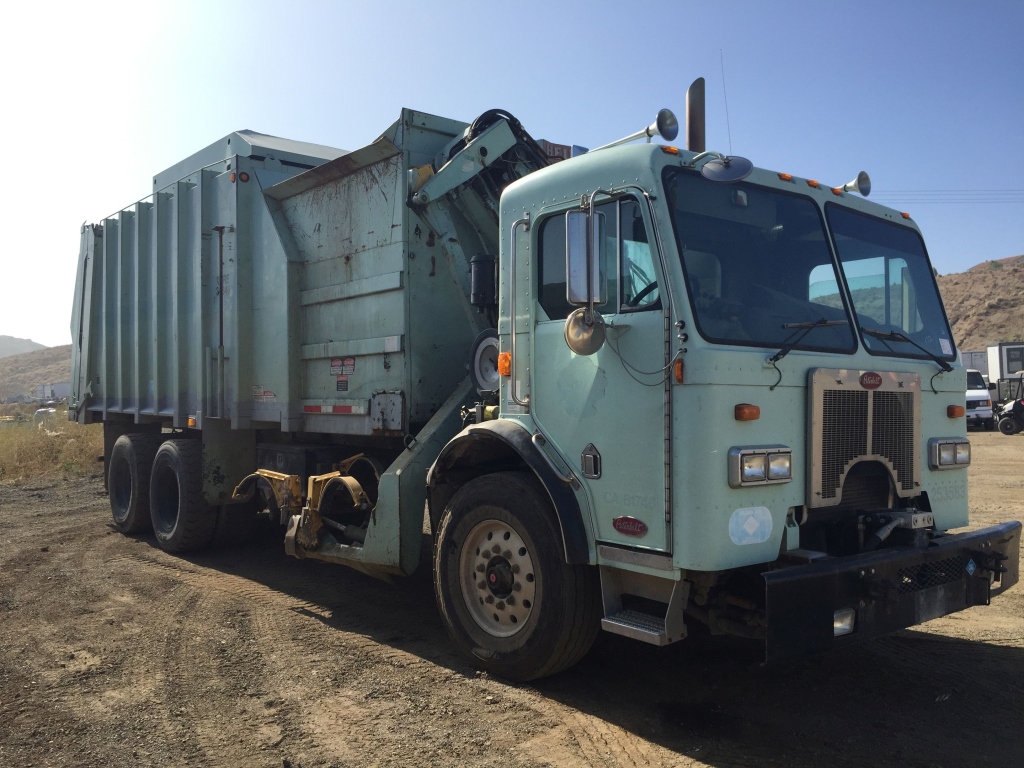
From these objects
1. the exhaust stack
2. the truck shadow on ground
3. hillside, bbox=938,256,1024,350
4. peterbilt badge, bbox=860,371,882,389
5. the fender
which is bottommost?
the truck shadow on ground

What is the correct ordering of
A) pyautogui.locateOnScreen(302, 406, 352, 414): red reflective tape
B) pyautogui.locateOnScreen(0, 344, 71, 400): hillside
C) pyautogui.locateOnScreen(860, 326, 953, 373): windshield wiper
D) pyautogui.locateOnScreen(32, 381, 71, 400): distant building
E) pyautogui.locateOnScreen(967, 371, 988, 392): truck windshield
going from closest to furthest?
pyautogui.locateOnScreen(860, 326, 953, 373): windshield wiper → pyautogui.locateOnScreen(302, 406, 352, 414): red reflective tape → pyautogui.locateOnScreen(967, 371, 988, 392): truck windshield → pyautogui.locateOnScreen(32, 381, 71, 400): distant building → pyautogui.locateOnScreen(0, 344, 71, 400): hillside

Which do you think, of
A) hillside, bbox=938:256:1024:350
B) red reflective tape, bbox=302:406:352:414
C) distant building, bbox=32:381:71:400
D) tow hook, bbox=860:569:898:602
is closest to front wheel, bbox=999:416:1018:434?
red reflective tape, bbox=302:406:352:414

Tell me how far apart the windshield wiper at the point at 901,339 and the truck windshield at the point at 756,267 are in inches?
8.8

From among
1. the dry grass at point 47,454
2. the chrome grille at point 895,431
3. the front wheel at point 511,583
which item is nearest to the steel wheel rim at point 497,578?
the front wheel at point 511,583

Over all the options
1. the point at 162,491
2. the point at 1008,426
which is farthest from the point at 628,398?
the point at 1008,426

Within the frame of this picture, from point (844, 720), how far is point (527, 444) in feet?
6.73

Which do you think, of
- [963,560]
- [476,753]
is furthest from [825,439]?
[476,753]

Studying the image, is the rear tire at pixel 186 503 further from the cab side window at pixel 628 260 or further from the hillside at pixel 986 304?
the hillside at pixel 986 304

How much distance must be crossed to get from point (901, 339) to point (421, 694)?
3.27 meters

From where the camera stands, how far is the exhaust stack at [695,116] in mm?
5465

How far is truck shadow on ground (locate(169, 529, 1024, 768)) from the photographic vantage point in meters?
3.75

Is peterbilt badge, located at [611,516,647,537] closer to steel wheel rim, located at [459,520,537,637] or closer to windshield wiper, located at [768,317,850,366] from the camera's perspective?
steel wheel rim, located at [459,520,537,637]

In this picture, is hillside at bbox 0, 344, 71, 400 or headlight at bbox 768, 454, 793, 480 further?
hillside at bbox 0, 344, 71, 400

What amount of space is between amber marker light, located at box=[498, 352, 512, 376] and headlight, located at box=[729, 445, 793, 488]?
58.5 inches
